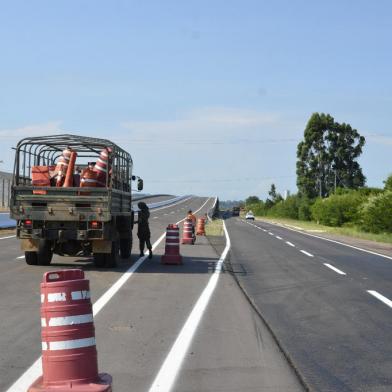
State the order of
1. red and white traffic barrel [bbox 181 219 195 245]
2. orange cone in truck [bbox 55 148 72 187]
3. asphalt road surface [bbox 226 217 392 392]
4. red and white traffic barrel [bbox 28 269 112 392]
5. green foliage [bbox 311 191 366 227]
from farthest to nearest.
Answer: green foliage [bbox 311 191 366 227] < red and white traffic barrel [bbox 181 219 195 245] < orange cone in truck [bbox 55 148 72 187] < asphalt road surface [bbox 226 217 392 392] < red and white traffic barrel [bbox 28 269 112 392]

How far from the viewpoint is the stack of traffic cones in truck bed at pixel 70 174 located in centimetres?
1527

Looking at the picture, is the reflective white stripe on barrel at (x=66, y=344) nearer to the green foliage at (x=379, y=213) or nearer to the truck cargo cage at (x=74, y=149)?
the truck cargo cage at (x=74, y=149)

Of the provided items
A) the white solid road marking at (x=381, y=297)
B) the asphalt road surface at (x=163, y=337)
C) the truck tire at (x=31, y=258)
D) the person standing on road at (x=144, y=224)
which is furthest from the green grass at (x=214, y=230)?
the white solid road marking at (x=381, y=297)

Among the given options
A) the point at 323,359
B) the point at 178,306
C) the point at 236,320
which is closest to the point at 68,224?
the point at 178,306

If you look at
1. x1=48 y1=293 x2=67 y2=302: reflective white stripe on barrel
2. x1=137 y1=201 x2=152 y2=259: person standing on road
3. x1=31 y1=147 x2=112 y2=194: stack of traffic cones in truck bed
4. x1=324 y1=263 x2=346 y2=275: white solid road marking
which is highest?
x1=31 y1=147 x2=112 y2=194: stack of traffic cones in truck bed

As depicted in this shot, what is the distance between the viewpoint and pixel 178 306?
1026 centimetres

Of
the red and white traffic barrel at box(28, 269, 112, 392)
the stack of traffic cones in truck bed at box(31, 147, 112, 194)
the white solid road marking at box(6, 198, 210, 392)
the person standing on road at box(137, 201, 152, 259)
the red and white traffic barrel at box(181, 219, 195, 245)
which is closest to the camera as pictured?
the red and white traffic barrel at box(28, 269, 112, 392)

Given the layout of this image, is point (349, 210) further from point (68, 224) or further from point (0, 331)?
point (0, 331)

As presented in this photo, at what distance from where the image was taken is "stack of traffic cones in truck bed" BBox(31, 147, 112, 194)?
1527cm

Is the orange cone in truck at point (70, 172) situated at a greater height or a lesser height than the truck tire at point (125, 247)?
greater

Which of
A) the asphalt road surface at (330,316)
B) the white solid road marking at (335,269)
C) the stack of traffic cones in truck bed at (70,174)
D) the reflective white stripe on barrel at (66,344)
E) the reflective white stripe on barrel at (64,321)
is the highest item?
the stack of traffic cones in truck bed at (70,174)

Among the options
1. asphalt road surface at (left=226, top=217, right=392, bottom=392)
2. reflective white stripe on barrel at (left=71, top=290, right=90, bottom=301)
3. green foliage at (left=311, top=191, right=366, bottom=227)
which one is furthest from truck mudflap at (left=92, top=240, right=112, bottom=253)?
green foliage at (left=311, top=191, right=366, bottom=227)

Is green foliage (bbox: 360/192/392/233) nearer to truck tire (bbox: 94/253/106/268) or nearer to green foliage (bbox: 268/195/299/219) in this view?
truck tire (bbox: 94/253/106/268)

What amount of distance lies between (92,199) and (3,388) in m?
9.35
